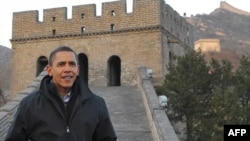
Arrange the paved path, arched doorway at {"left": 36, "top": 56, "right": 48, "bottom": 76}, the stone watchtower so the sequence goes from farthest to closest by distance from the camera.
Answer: arched doorway at {"left": 36, "top": 56, "right": 48, "bottom": 76}
the stone watchtower
the paved path

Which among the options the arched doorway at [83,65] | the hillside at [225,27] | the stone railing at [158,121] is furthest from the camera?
the hillside at [225,27]

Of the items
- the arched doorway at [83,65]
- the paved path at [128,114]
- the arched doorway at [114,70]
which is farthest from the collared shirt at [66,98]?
the arched doorway at [83,65]

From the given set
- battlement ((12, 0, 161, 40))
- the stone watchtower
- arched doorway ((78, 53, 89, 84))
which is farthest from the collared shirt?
arched doorway ((78, 53, 89, 84))

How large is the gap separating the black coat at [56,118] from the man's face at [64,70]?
0.05 meters

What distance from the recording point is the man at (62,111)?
8.43 ft

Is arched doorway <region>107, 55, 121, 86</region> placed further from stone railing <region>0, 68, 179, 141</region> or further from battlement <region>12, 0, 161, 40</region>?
stone railing <region>0, 68, 179, 141</region>

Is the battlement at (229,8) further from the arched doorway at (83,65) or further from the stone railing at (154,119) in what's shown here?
the stone railing at (154,119)

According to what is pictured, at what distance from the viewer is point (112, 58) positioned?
68.1ft

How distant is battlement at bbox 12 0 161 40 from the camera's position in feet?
63.7

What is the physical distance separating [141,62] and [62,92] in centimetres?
1655

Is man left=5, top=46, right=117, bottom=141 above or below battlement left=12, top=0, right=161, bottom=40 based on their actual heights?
below

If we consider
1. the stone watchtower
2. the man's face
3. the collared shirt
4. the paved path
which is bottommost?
the paved path

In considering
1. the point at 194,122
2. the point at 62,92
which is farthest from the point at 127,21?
the point at 62,92

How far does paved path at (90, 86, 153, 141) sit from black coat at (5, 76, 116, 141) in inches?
298
